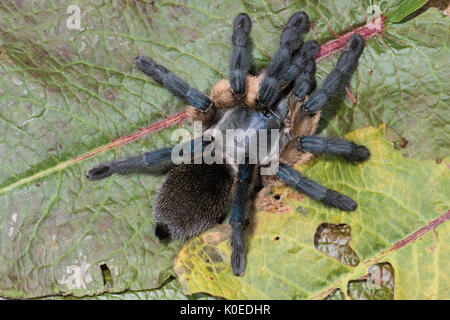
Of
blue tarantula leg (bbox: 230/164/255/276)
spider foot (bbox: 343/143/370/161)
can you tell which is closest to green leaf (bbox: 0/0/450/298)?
spider foot (bbox: 343/143/370/161)

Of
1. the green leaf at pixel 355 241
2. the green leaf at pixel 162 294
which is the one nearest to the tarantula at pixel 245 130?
the green leaf at pixel 355 241

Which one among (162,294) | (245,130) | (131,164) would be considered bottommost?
(162,294)

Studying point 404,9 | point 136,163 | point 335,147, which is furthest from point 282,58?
point 136,163

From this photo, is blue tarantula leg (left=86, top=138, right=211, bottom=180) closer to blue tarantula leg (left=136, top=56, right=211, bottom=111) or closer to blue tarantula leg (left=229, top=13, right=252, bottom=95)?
blue tarantula leg (left=136, top=56, right=211, bottom=111)

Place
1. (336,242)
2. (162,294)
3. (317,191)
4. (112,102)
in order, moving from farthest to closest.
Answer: (162,294)
(112,102)
(336,242)
(317,191)

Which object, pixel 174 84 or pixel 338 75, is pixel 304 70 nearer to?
pixel 338 75

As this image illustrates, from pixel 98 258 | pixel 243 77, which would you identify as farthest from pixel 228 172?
pixel 98 258

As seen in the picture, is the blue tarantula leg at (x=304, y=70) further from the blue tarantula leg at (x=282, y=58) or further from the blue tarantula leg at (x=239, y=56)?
the blue tarantula leg at (x=239, y=56)

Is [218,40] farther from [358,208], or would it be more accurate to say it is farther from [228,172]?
[358,208]
